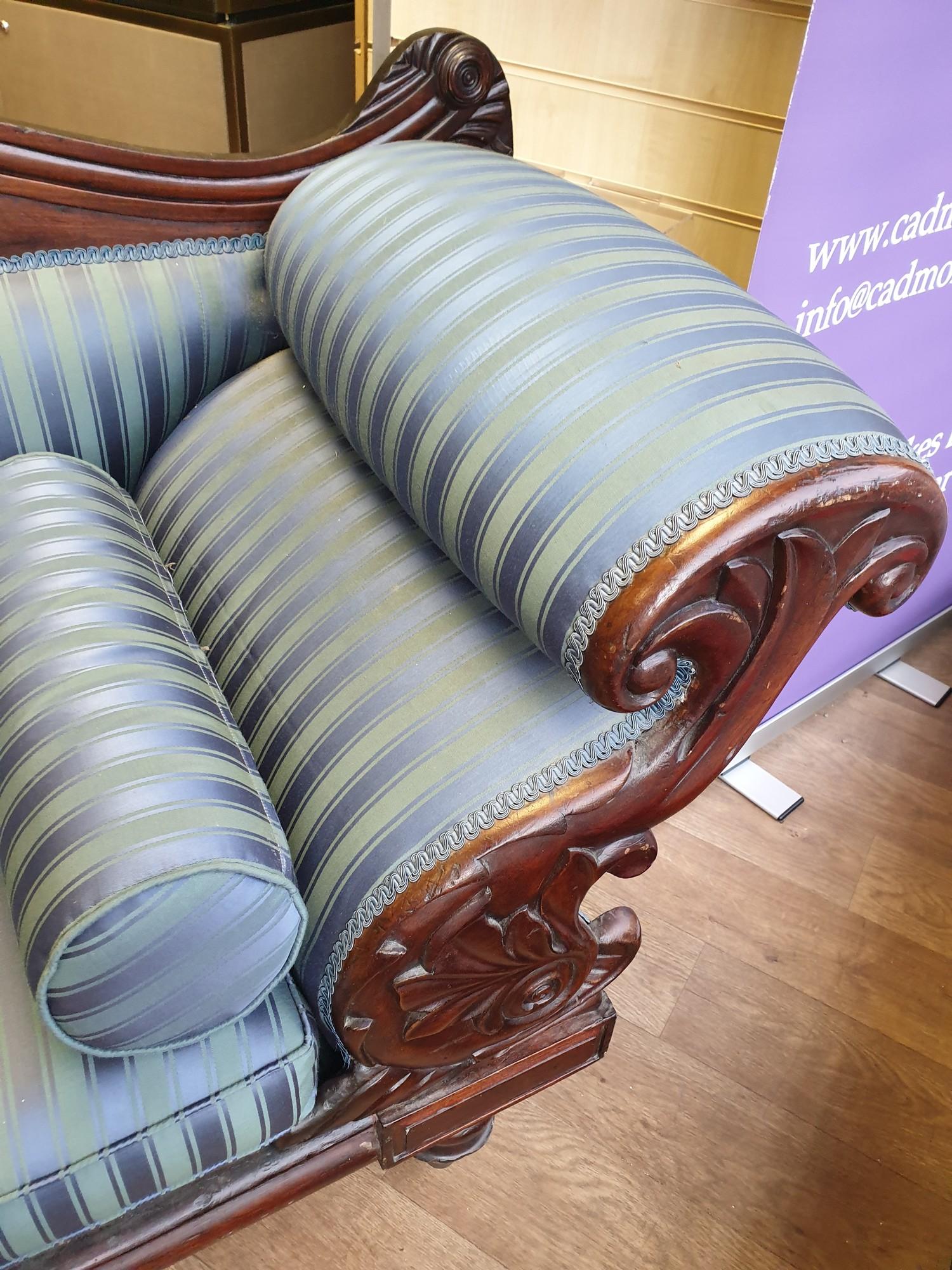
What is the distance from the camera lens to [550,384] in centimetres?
47

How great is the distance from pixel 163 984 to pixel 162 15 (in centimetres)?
219

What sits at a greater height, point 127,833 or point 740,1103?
point 127,833

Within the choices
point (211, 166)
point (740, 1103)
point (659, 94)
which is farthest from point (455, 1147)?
point (659, 94)

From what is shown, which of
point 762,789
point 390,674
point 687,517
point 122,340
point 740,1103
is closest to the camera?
point 687,517

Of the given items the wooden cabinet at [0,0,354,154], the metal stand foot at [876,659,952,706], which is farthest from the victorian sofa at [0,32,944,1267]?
the wooden cabinet at [0,0,354,154]

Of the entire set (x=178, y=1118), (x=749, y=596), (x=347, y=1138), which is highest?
(x=749, y=596)

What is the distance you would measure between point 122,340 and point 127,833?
45cm

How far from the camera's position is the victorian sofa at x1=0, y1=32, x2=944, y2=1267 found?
43 centimetres

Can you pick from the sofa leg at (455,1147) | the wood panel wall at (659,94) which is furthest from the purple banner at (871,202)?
the sofa leg at (455,1147)

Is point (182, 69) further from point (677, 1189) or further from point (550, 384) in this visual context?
point (677, 1189)

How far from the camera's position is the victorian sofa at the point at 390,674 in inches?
16.9

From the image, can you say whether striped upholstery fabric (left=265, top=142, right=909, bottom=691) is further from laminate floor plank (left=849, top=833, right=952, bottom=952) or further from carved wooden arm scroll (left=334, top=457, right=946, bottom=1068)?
laminate floor plank (left=849, top=833, right=952, bottom=952)

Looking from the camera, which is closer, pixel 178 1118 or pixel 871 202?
pixel 178 1118

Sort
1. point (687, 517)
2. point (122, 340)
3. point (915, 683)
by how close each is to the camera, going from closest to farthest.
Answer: point (687, 517), point (122, 340), point (915, 683)
